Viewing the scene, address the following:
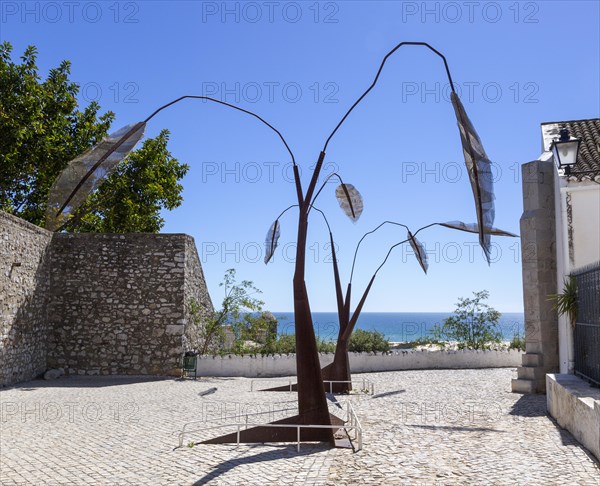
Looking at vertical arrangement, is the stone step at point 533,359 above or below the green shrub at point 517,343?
below

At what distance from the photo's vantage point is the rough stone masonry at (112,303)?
48.8 ft

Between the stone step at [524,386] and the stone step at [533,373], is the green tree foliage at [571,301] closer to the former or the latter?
the stone step at [533,373]

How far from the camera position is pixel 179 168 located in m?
20.3

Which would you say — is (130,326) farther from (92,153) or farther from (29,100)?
(92,153)

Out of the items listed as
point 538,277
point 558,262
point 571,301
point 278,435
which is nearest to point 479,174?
point 278,435

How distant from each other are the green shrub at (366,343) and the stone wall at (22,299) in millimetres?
8505

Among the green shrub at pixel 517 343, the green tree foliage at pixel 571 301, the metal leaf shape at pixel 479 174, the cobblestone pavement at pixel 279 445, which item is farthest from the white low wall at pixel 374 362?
the metal leaf shape at pixel 479 174

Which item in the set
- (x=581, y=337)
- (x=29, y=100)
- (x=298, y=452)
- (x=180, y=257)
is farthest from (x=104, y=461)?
(x=29, y=100)

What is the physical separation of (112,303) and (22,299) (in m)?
2.30

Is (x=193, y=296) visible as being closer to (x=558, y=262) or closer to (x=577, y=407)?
(x=558, y=262)

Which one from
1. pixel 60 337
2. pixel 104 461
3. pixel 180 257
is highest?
pixel 180 257

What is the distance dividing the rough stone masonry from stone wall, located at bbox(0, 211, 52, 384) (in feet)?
0.29

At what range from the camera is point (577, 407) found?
7.09 meters

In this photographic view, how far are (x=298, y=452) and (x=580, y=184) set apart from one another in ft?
24.5
